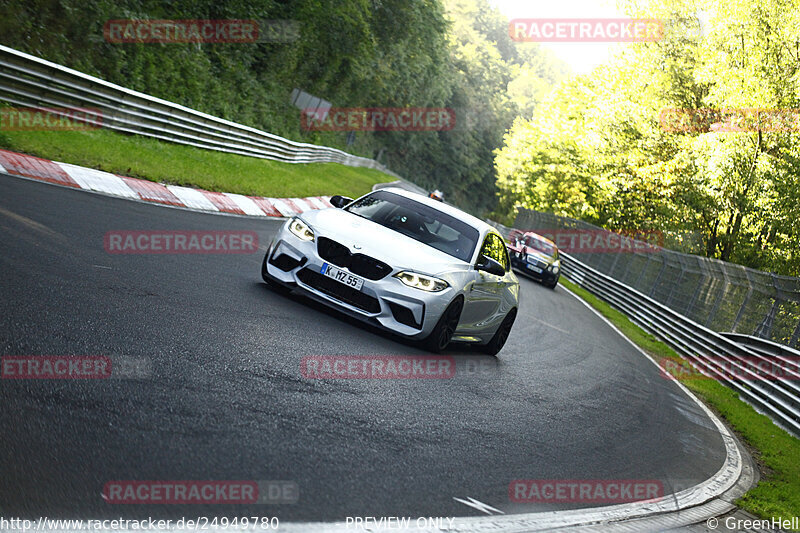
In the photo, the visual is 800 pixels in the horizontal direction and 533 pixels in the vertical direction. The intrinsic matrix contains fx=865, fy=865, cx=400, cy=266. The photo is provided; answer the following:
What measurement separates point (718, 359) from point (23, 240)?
13.4 meters

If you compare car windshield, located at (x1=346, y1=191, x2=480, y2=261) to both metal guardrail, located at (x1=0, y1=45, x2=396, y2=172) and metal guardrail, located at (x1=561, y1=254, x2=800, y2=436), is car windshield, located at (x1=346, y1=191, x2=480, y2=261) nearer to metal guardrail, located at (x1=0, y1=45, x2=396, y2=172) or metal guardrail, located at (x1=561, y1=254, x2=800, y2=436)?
metal guardrail, located at (x1=561, y1=254, x2=800, y2=436)

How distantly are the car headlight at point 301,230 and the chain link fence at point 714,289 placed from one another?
924 cm

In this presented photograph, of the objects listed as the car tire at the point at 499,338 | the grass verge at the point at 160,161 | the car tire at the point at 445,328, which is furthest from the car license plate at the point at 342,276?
the grass verge at the point at 160,161

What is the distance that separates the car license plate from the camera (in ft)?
28.2

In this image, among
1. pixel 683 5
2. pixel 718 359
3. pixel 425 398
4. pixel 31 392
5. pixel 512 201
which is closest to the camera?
pixel 31 392

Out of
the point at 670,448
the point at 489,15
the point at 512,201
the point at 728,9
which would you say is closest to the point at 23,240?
the point at 670,448

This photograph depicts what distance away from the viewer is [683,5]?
110ft

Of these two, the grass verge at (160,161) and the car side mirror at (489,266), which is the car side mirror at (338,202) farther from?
the grass verge at (160,161)

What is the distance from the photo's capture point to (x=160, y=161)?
18734 mm

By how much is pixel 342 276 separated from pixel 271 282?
3.80ft

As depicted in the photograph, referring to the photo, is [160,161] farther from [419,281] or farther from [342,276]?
[419,281]

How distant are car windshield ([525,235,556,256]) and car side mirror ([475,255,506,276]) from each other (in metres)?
20.1

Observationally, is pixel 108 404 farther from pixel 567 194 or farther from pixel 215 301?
pixel 567 194

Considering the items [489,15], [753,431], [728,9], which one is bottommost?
[753,431]
